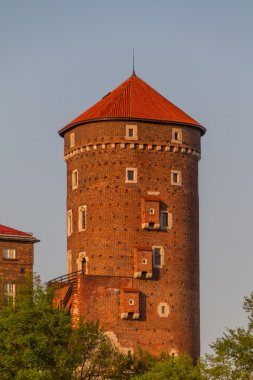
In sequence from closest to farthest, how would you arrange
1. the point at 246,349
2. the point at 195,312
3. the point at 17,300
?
the point at 246,349 < the point at 17,300 < the point at 195,312

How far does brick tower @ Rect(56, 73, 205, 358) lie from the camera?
11206cm

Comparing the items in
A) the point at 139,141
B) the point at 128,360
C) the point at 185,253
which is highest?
the point at 139,141

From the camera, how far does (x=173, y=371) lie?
103938mm

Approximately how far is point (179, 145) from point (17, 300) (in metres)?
15.5

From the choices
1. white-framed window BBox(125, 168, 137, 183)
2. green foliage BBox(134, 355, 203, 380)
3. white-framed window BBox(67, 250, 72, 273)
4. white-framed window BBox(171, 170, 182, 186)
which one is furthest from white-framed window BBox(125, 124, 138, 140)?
green foliage BBox(134, 355, 203, 380)

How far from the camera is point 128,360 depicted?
108625 mm

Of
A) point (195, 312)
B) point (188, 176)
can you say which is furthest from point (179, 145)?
point (195, 312)

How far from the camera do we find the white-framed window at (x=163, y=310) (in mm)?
112938

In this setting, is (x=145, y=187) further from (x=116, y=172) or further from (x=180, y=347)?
(x=180, y=347)

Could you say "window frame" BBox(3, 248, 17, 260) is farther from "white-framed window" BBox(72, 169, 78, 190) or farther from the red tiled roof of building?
"white-framed window" BBox(72, 169, 78, 190)

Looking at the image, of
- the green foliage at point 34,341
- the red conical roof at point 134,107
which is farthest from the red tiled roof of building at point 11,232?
the green foliage at point 34,341

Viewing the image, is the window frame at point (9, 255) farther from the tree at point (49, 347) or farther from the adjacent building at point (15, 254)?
the tree at point (49, 347)

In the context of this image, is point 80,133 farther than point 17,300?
Yes

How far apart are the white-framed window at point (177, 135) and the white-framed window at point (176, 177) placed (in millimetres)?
1976
